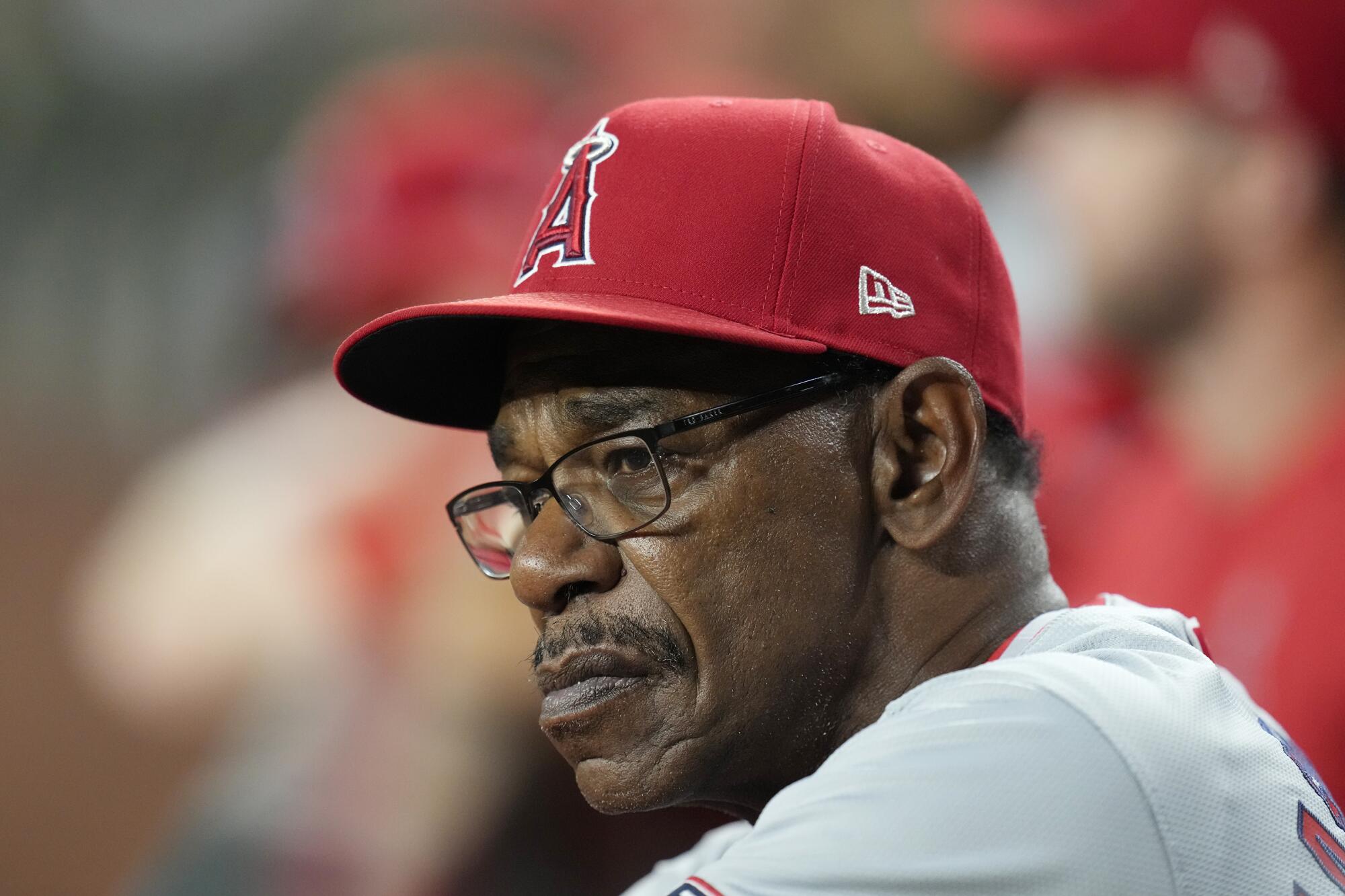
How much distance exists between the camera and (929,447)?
125 cm

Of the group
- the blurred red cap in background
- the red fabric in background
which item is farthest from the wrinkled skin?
the blurred red cap in background

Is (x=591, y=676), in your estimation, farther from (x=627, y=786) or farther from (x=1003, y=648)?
(x=1003, y=648)

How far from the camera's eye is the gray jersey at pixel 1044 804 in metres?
0.88

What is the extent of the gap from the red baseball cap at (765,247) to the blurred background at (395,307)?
1265 mm

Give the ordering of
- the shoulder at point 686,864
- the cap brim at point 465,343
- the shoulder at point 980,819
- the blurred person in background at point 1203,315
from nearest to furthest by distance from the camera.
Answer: the shoulder at point 980,819, the cap brim at point 465,343, the shoulder at point 686,864, the blurred person in background at point 1203,315

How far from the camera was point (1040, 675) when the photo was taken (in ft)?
3.12

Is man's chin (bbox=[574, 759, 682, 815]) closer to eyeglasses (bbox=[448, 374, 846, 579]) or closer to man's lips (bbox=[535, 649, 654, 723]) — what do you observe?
man's lips (bbox=[535, 649, 654, 723])

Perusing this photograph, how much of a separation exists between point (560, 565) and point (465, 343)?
1.04ft

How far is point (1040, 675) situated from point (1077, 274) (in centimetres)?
215

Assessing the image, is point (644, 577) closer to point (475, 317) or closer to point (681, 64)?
point (475, 317)

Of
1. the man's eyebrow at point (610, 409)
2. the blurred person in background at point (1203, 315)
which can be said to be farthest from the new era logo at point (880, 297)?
the blurred person in background at point (1203, 315)

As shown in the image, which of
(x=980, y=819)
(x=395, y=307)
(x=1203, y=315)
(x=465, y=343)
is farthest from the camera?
(x=395, y=307)

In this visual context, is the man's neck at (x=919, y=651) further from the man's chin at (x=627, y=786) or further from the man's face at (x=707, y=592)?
the man's chin at (x=627, y=786)

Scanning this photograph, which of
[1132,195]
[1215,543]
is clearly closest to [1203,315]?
[1132,195]
